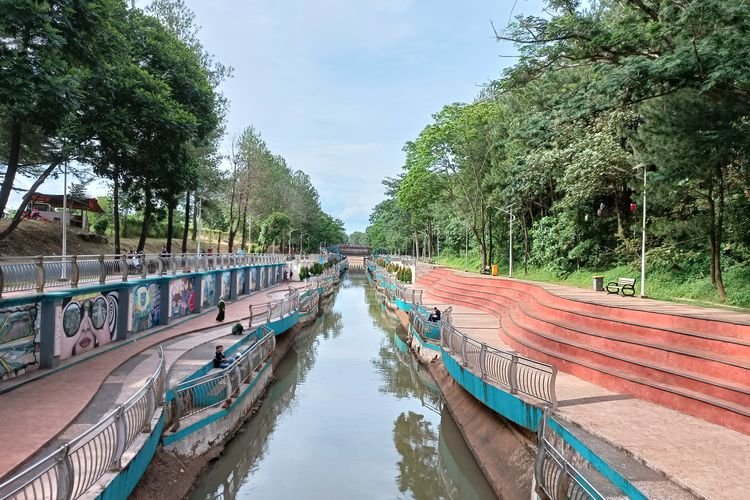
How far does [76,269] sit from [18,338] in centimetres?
267

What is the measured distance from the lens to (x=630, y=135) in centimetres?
1830

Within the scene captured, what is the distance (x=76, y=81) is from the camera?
50.3 ft

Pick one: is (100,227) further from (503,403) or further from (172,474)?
(503,403)

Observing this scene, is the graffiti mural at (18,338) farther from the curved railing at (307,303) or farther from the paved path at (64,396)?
the curved railing at (307,303)

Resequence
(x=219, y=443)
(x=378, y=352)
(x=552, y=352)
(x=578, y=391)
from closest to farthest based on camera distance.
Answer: (x=578, y=391)
(x=219, y=443)
(x=552, y=352)
(x=378, y=352)

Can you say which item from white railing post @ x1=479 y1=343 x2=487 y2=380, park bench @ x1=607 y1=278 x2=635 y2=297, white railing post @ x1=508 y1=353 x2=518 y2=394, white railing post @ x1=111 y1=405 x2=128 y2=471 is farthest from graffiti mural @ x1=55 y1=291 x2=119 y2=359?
park bench @ x1=607 y1=278 x2=635 y2=297

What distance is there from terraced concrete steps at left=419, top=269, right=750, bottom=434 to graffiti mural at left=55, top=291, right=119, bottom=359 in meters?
13.2

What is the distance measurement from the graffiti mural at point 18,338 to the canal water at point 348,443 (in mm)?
5360

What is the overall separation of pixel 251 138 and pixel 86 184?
76.6ft

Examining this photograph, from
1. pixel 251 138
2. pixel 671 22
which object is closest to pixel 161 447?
pixel 671 22

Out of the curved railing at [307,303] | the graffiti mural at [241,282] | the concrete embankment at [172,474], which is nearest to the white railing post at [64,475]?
the concrete embankment at [172,474]

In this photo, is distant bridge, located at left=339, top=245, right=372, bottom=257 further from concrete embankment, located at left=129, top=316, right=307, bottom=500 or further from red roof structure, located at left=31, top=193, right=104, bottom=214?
concrete embankment, located at left=129, top=316, right=307, bottom=500

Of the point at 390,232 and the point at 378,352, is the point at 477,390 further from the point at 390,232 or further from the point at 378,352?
the point at 390,232

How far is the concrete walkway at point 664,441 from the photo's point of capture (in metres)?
5.96
